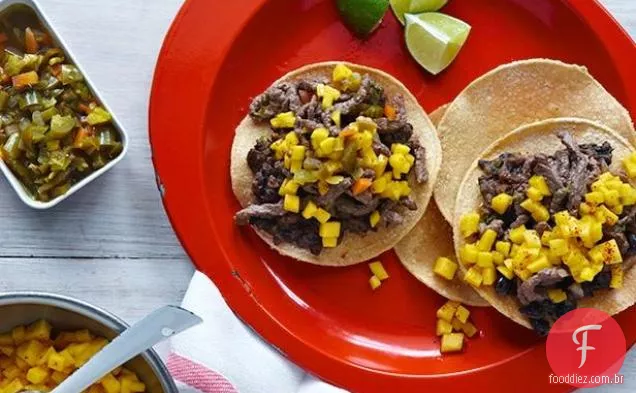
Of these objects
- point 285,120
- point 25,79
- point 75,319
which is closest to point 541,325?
point 285,120

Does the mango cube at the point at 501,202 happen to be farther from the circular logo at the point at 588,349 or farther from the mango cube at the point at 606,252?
the circular logo at the point at 588,349

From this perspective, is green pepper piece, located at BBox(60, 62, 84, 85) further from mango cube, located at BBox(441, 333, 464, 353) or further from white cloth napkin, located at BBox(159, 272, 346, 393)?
mango cube, located at BBox(441, 333, 464, 353)

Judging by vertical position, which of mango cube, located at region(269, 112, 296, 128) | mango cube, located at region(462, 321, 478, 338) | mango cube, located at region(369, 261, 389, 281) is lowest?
mango cube, located at region(462, 321, 478, 338)

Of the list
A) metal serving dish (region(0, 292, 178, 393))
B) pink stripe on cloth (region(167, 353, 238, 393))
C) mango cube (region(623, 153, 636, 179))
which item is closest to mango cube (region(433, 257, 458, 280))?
mango cube (region(623, 153, 636, 179))

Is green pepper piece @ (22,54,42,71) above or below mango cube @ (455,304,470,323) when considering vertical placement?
above

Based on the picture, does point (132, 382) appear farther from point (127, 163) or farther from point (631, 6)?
point (631, 6)

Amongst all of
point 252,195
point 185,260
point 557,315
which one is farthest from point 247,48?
point 557,315

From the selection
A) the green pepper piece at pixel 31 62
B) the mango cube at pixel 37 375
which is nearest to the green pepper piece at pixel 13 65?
the green pepper piece at pixel 31 62
